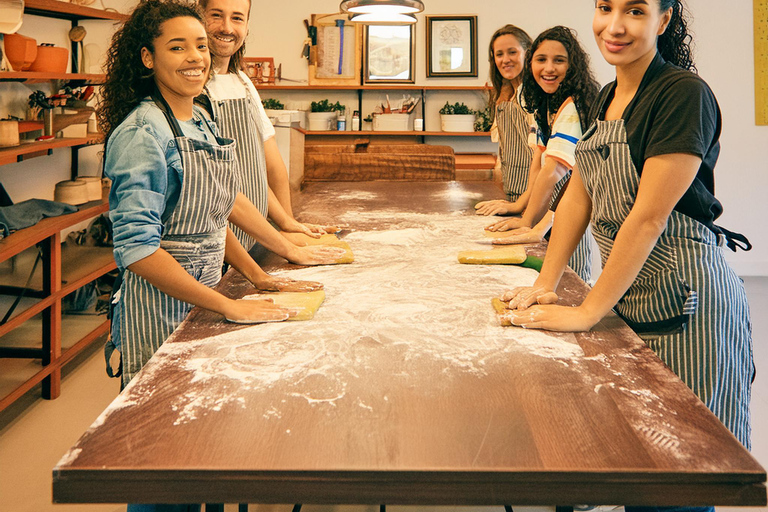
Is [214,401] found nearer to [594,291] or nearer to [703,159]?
[594,291]

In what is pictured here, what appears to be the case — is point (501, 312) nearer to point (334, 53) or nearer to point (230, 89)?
point (230, 89)

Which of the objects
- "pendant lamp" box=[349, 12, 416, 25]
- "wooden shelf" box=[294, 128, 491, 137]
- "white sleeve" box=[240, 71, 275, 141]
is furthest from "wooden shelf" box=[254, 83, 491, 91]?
"white sleeve" box=[240, 71, 275, 141]

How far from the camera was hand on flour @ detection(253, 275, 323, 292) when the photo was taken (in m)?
1.59

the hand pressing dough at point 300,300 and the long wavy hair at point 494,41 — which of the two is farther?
the long wavy hair at point 494,41

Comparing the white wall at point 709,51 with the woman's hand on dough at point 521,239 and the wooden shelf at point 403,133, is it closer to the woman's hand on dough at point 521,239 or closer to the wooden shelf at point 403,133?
the wooden shelf at point 403,133

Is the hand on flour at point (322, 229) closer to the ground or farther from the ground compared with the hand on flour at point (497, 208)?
closer to the ground

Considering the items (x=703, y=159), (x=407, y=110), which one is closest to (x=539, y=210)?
(x=703, y=159)

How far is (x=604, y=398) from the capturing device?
1052 millimetres

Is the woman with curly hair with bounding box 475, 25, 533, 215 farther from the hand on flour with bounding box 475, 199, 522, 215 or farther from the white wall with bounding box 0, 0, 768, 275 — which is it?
the white wall with bounding box 0, 0, 768, 275

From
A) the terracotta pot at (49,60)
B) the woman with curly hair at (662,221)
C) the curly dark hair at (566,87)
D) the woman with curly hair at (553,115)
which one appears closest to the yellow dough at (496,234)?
the woman with curly hair at (553,115)

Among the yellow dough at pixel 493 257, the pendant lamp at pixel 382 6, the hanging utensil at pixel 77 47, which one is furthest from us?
the hanging utensil at pixel 77 47

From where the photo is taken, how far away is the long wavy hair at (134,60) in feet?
5.11

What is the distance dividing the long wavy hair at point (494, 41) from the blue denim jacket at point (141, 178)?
1744 millimetres

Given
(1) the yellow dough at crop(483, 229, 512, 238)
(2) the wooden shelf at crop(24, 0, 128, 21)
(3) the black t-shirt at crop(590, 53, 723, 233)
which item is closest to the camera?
(3) the black t-shirt at crop(590, 53, 723, 233)
